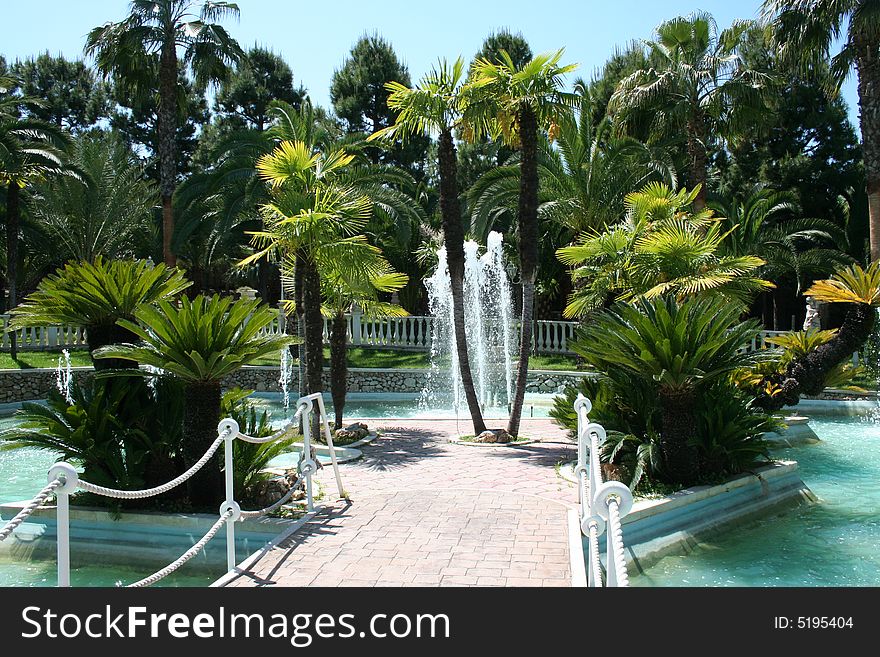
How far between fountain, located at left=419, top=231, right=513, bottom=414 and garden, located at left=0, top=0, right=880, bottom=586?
0.36 feet

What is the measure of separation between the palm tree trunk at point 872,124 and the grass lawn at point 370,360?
8.21 m

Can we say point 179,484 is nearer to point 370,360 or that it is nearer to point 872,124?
point 370,360

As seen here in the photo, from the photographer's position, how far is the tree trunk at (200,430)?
291 inches

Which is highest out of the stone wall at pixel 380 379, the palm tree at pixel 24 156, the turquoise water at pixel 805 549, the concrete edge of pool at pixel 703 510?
the palm tree at pixel 24 156


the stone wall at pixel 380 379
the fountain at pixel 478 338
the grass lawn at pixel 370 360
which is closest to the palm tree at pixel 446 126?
the fountain at pixel 478 338

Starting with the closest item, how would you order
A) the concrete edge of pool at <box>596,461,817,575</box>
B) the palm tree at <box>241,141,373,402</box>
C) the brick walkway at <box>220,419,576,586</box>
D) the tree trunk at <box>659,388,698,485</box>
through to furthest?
1. the brick walkway at <box>220,419,576,586</box>
2. the concrete edge of pool at <box>596,461,817,575</box>
3. the tree trunk at <box>659,388,698,485</box>
4. the palm tree at <box>241,141,373,402</box>

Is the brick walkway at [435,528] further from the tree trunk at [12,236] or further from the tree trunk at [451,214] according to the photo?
the tree trunk at [12,236]

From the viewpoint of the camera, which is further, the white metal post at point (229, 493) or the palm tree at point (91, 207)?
the palm tree at point (91, 207)

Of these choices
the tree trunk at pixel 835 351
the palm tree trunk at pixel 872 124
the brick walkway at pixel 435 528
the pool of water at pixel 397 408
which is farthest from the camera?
the palm tree trunk at pixel 872 124

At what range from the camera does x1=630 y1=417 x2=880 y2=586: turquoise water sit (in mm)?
6734

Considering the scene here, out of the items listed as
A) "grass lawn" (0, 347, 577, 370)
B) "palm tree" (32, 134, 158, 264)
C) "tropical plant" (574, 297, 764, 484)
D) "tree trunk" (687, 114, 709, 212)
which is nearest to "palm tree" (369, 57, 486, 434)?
"tropical plant" (574, 297, 764, 484)

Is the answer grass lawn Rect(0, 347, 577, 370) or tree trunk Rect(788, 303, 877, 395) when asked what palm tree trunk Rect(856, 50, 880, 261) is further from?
grass lawn Rect(0, 347, 577, 370)

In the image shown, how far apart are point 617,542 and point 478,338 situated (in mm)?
Result: 14493
